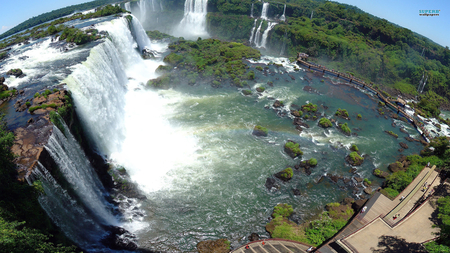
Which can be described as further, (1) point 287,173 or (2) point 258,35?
(2) point 258,35

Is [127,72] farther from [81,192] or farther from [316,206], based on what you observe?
[316,206]

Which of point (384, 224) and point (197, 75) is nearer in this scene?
point (384, 224)

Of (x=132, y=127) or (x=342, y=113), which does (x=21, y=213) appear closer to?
(x=132, y=127)

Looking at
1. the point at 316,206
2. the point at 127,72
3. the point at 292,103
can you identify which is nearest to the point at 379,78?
the point at 292,103

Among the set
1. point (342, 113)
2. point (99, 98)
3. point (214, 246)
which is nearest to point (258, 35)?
point (342, 113)

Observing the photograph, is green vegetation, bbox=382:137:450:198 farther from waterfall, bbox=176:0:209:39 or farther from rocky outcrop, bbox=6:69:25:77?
waterfall, bbox=176:0:209:39

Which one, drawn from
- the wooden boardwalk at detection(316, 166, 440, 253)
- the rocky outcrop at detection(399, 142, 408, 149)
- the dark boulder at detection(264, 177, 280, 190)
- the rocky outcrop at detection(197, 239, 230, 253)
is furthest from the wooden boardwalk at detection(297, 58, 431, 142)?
the rocky outcrop at detection(197, 239, 230, 253)

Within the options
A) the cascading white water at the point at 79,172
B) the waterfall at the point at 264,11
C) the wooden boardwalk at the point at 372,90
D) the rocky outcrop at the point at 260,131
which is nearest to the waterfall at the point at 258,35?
the waterfall at the point at 264,11
